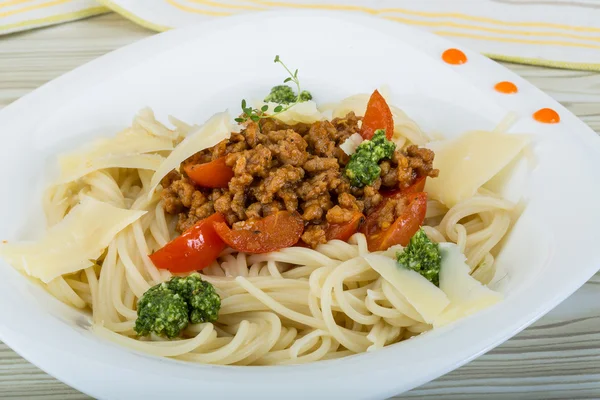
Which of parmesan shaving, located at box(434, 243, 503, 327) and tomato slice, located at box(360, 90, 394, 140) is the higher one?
tomato slice, located at box(360, 90, 394, 140)

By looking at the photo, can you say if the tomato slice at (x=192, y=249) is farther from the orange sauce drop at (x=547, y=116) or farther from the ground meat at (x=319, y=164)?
the orange sauce drop at (x=547, y=116)

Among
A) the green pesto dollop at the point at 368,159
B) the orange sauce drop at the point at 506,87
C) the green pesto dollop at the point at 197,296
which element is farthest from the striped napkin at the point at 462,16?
the green pesto dollop at the point at 197,296

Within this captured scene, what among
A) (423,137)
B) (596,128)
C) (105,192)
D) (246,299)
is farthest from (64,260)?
(596,128)

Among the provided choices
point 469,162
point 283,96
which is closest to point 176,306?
point 469,162

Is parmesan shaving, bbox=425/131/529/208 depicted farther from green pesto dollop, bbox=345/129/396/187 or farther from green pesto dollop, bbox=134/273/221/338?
green pesto dollop, bbox=134/273/221/338

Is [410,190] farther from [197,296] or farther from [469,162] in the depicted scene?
[197,296]

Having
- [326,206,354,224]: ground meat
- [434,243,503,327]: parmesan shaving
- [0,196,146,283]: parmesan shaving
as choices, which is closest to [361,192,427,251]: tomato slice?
[326,206,354,224]: ground meat
